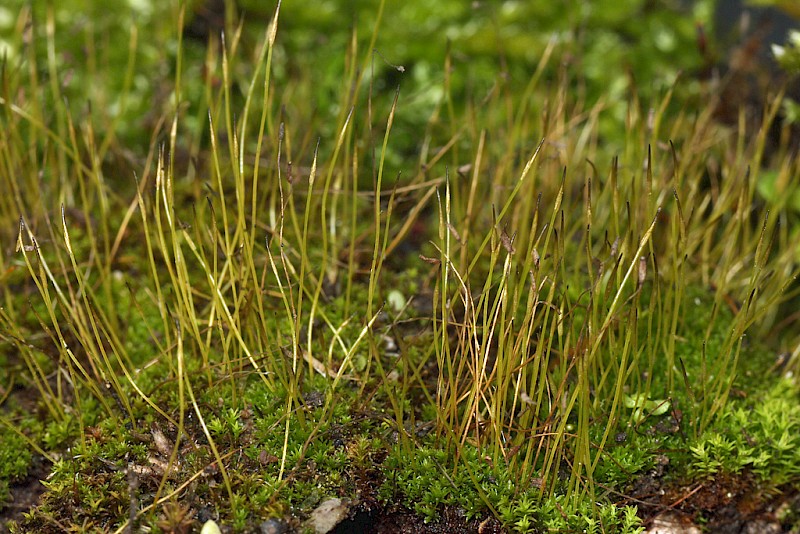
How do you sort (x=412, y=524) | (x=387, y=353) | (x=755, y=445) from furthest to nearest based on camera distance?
(x=387, y=353) → (x=755, y=445) → (x=412, y=524)

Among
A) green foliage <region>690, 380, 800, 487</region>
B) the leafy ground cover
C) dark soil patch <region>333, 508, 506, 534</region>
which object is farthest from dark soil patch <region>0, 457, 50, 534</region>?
green foliage <region>690, 380, 800, 487</region>

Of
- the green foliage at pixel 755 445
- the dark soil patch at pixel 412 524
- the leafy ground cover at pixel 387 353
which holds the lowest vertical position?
the dark soil patch at pixel 412 524

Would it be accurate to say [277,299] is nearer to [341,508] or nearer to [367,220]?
[367,220]

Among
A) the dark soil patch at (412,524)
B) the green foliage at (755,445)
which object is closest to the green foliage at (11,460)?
the dark soil patch at (412,524)

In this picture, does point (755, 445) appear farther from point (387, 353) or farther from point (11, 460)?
point (11, 460)

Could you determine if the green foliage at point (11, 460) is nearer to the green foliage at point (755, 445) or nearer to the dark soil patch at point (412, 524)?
the dark soil patch at point (412, 524)

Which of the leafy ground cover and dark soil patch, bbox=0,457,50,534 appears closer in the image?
the leafy ground cover

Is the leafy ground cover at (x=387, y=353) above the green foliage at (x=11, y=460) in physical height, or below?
above

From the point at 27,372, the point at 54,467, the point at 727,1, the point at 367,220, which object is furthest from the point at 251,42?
the point at 727,1

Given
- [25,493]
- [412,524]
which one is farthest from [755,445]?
[25,493]

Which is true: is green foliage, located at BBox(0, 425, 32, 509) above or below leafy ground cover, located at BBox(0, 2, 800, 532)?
below

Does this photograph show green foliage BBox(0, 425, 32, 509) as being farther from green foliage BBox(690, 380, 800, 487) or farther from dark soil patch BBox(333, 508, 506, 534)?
green foliage BBox(690, 380, 800, 487)

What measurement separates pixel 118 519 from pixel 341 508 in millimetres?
504

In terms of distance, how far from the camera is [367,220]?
2.64 meters
